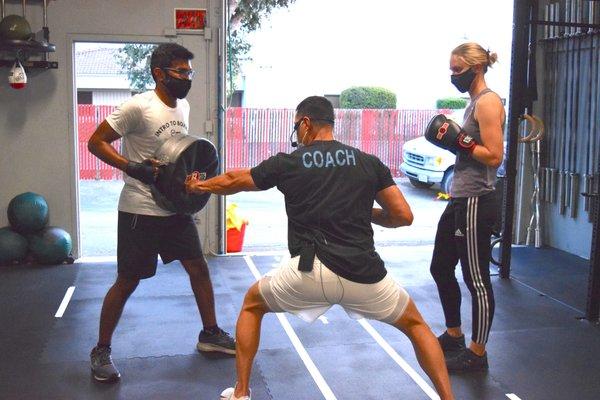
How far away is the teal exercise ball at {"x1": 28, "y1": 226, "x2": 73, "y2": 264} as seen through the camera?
5051 mm

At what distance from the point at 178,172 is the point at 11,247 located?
2779 mm

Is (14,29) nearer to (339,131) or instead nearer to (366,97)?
(339,131)

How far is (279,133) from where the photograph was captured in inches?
452

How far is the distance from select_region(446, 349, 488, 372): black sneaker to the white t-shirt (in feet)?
4.82

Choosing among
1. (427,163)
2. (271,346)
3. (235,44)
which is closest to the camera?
(271,346)

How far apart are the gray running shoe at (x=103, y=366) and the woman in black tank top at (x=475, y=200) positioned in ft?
5.00

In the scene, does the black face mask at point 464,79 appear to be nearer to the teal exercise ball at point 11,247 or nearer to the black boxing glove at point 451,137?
the black boxing glove at point 451,137

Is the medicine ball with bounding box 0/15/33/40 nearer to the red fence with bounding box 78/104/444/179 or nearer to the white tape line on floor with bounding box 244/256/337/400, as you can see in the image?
the white tape line on floor with bounding box 244/256/337/400

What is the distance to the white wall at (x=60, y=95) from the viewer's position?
5.12m

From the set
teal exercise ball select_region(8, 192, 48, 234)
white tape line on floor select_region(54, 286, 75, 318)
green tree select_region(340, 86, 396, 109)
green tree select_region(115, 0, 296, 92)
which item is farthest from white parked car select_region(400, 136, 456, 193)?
white tape line on floor select_region(54, 286, 75, 318)

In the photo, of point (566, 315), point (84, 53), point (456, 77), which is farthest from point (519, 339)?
point (84, 53)

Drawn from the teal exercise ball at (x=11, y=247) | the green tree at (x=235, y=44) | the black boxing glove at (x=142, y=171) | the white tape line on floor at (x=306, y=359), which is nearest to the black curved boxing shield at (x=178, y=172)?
the black boxing glove at (x=142, y=171)

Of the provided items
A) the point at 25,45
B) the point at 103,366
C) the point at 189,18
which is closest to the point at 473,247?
the point at 103,366

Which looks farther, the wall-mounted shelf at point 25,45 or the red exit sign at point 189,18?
the red exit sign at point 189,18
